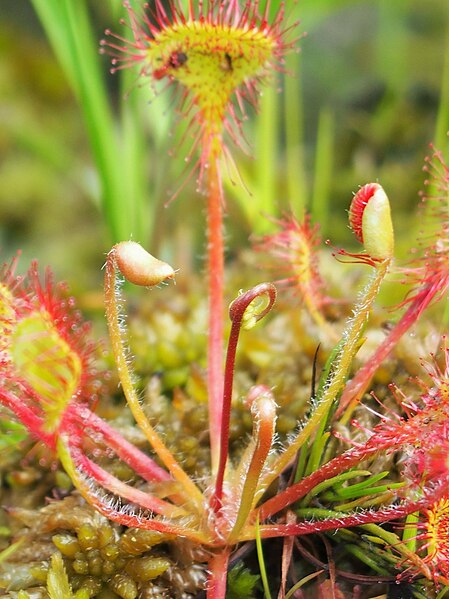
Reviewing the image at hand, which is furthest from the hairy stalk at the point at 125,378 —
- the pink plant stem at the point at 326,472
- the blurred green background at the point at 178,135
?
the blurred green background at the point at 178,135

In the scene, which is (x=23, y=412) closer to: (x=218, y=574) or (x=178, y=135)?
(x=218, y=574)

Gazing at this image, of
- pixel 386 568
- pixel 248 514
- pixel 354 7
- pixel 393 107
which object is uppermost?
pixel 354 7

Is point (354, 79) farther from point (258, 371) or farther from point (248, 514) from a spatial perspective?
point (248, 514)

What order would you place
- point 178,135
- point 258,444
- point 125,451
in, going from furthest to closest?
point 178,135 < point 125,451 < point 258,444

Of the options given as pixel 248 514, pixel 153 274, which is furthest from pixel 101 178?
pixel 248 514

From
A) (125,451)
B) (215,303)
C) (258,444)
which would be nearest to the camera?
(258,444)

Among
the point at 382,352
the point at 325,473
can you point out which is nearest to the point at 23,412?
the point at 325,473

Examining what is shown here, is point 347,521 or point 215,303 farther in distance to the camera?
point 215,303

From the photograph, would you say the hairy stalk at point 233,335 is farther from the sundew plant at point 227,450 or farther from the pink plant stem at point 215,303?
the pink plant stem at point 215,303
